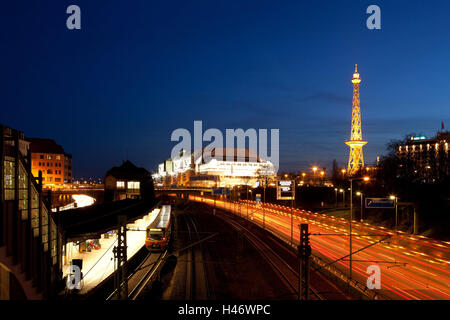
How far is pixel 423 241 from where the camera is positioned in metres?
35.6

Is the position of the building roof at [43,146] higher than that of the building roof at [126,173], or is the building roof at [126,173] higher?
the building roof at [43,146]

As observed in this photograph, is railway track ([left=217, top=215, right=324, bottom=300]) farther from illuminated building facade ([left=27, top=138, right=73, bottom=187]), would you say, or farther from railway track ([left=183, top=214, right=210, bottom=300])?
illuminated building facade ([left=27, top=138, right=73, bottom=187])

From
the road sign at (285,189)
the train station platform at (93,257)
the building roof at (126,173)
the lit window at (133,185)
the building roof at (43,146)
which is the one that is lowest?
the train station platform at (93,257)

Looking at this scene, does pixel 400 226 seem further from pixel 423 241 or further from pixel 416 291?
pixel 416 291

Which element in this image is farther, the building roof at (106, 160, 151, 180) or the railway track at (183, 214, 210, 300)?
the building roof at (106, 160, 151, 180)

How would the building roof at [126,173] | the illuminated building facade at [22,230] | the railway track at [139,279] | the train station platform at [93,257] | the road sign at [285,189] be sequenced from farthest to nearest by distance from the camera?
the building roof at [126,173]
the road sign at [285,189]
the train station platform at [93,257]
the railway track at [139,279]
the illuminated building facade at [22,230]

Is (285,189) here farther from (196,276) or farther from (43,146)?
(43,146)

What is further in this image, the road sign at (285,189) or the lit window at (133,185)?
the lit window at (133,185)

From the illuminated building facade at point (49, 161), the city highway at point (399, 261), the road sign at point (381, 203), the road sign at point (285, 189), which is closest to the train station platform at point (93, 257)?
the city highway at point (399, 261)

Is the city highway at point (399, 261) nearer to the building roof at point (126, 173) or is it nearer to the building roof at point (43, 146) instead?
the building roof at point (126, 173)

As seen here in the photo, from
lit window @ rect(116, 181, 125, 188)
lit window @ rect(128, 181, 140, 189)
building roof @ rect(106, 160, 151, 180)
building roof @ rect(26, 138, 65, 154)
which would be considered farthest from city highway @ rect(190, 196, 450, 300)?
building roof @ rect(26, 138, 65, 154)

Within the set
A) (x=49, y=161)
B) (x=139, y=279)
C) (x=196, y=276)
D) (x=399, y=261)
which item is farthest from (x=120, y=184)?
(x=399, y=261)

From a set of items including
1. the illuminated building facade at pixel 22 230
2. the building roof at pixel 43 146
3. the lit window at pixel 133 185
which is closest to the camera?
the illuminated building facade at pixel 22 230

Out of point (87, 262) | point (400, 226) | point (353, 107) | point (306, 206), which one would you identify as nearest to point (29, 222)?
point (87, 262)
